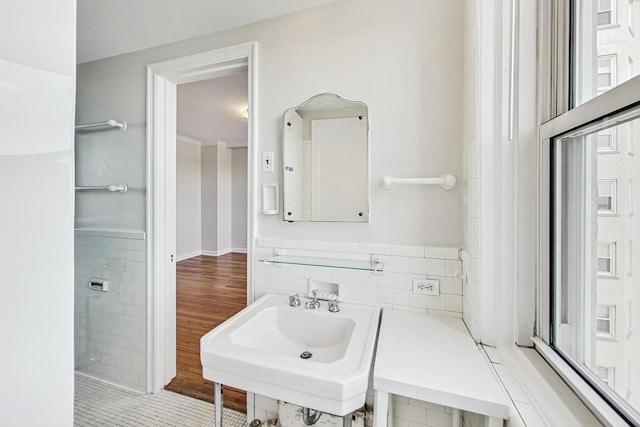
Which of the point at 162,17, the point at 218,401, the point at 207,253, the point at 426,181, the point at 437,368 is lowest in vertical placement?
the point at 207,253

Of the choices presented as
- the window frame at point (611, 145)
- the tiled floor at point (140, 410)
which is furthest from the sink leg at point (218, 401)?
the window frame at point (611, 145)

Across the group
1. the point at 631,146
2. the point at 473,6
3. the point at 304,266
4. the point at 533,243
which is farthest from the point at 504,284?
the point at 473,6

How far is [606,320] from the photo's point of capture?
0.62m

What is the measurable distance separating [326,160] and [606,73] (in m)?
0.98

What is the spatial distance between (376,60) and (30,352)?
4.90ft

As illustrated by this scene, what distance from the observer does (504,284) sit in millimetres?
917

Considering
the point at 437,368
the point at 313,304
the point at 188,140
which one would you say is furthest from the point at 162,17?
the point at 188,140

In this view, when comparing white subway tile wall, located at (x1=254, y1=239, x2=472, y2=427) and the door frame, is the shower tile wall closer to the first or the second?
the door frame

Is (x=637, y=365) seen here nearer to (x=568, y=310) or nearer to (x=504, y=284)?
(x=568, y=310)

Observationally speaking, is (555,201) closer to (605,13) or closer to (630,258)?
(630,258)

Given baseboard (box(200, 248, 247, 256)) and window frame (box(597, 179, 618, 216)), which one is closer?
window frame (box(597, 179, 618, 216))

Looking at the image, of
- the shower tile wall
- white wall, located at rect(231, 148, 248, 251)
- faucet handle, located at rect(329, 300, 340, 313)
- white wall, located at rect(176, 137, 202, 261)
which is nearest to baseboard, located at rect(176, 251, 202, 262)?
white wall, located at rect(176, 137, 202, 261)

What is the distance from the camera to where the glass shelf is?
1214mm

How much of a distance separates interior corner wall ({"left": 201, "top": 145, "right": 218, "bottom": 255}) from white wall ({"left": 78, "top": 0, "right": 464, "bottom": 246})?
4.72 m
